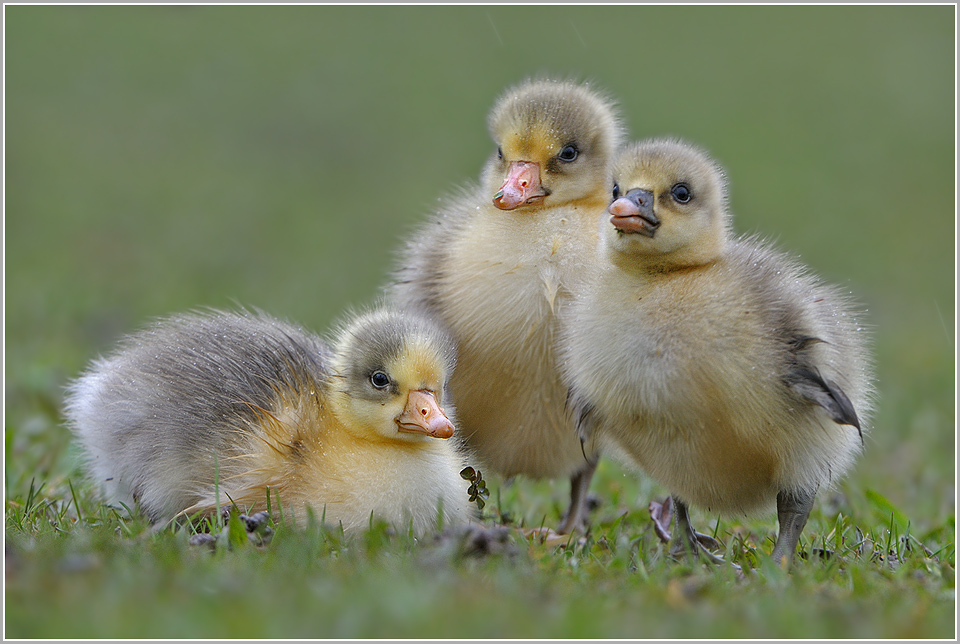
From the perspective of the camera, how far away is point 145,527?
4.12 meters

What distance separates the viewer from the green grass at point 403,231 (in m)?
3.00

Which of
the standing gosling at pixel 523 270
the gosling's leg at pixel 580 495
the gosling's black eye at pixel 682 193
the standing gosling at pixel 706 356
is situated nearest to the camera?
the standing gosling at pixel 706 356

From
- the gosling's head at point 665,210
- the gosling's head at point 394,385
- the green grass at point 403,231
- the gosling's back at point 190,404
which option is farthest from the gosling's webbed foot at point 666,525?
the gosling's back at point 190,404

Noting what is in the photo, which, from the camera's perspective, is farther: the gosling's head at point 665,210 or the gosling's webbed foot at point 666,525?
the gosling's webbed foot at point 666,525

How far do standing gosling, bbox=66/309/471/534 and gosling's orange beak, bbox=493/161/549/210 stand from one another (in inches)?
25.0

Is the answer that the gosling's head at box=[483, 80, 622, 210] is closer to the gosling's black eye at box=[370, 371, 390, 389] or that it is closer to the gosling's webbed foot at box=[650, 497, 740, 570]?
the gosling's black eye at box=[370, 371, 390, 389]

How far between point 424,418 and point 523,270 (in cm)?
85

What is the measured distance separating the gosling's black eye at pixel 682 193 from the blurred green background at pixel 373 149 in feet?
8.13

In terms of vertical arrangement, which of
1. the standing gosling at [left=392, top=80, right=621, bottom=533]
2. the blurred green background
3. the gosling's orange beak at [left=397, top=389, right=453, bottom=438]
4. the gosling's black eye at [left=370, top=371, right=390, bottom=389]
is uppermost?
the blurred green background

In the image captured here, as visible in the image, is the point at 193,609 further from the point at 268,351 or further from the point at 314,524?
the point at 268,351

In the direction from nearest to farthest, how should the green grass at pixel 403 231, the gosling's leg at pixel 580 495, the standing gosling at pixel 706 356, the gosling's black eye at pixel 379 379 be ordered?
the green grass at pixel 403 231 → the standing gosling at pixel 706 356 → the gosling's black eye at pixel 379 379 → the gosling's leg at pixel 580 495

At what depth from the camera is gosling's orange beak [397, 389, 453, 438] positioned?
427 cm

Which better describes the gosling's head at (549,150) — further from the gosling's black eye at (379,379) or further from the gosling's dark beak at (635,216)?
the gosling's black eye at (379,379)

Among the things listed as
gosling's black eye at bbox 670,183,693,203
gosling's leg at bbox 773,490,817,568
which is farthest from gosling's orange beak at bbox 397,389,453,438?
gosling's leg at bbox 773,490,817,568
